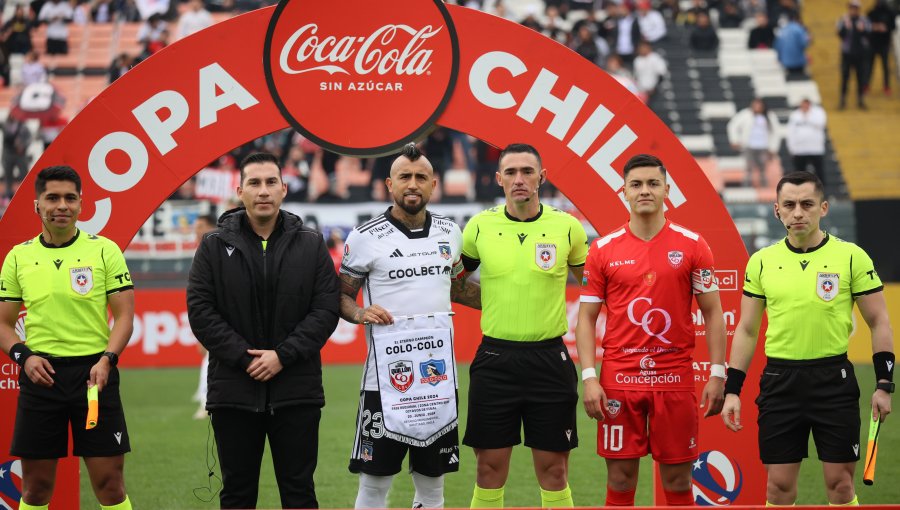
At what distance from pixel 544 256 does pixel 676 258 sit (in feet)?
2.36

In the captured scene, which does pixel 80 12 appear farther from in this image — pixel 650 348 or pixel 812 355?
pixel 812 355

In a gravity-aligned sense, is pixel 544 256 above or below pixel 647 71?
below

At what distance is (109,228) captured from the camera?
6535 millimetres

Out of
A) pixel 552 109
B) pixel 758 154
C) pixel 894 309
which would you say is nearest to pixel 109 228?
pixel 552 109

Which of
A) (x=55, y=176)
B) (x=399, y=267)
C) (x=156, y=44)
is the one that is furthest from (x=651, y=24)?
(x=55, y=176)

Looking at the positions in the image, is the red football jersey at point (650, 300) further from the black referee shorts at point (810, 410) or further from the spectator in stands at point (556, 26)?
the spectator in stands at point (556, 26)

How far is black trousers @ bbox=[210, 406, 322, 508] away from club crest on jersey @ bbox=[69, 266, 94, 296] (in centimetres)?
104

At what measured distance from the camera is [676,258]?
5.49m

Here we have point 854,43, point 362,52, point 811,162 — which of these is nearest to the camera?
point 362,52

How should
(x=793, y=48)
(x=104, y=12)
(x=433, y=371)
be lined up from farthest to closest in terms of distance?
(x=104, y=12), (x=793, y=48), (x=433, y=371)

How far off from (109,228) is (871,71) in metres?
18.7

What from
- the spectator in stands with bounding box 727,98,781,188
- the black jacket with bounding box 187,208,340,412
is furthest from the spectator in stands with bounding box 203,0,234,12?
the black jacket with bounding box 187,208,340,412

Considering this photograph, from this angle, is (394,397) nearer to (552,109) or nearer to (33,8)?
(552,109)

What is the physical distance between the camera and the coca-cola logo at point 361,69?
253 inches
